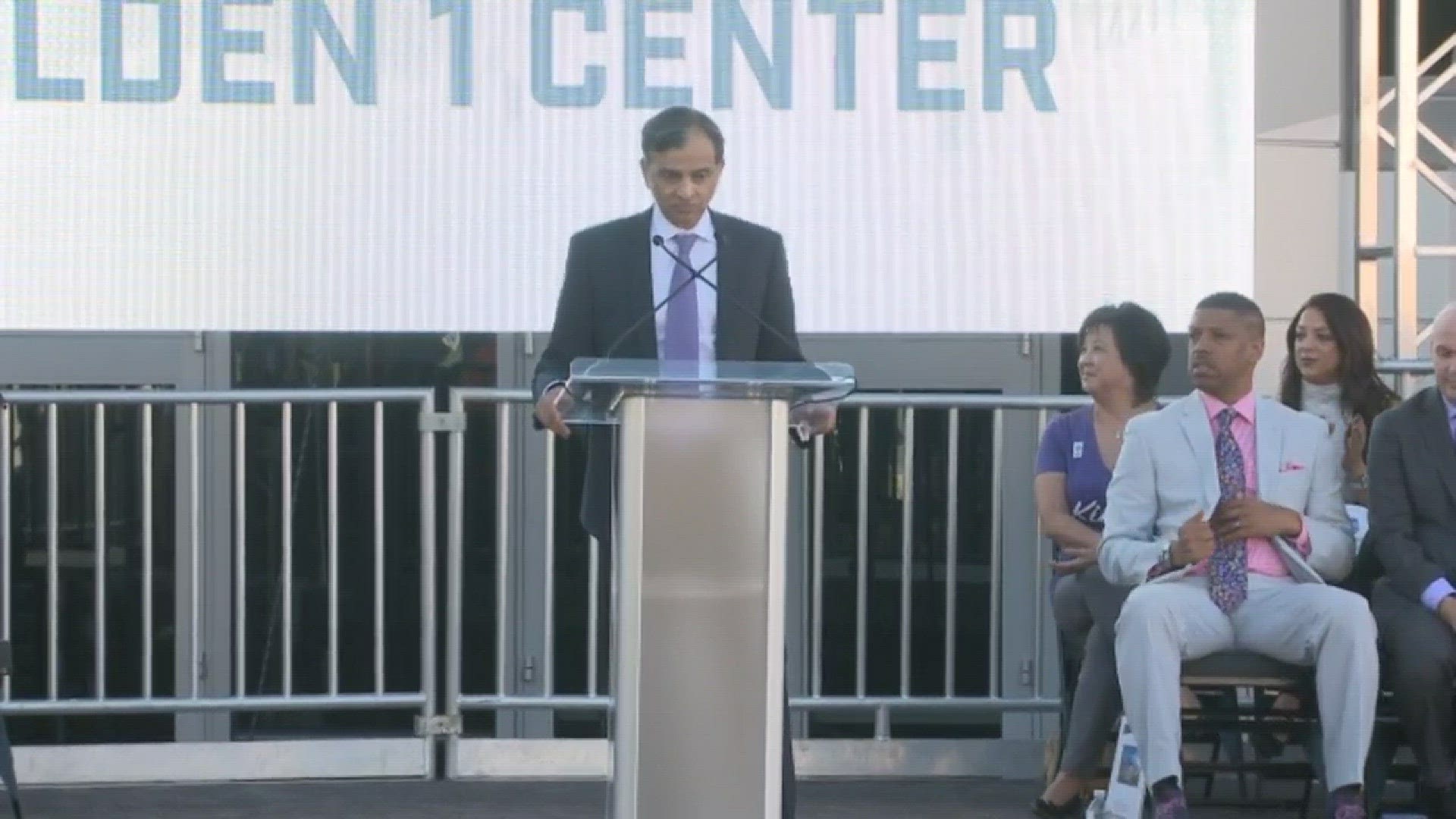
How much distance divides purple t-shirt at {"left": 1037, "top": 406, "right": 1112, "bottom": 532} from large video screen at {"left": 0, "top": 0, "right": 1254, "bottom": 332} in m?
0.67

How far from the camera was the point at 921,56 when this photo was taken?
6863 millimetres

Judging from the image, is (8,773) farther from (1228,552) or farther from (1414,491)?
(1414,491)

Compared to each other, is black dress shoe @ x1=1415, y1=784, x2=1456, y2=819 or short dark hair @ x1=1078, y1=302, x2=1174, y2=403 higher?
short dark hair @ x1=1078, y1=302, x2=1174, y2=403

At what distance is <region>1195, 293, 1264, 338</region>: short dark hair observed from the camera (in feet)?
18.5

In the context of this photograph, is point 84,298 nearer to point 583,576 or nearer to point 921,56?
point 583,576

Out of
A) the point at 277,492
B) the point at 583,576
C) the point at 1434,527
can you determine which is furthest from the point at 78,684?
the point at 1434,527

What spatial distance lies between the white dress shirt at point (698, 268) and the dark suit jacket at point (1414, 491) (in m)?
2.07

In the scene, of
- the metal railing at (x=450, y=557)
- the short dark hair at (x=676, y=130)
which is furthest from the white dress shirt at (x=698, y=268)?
the metal railing at (x=450, y=557)

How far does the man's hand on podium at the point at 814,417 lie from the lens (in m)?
3.91

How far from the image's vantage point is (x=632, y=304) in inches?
176

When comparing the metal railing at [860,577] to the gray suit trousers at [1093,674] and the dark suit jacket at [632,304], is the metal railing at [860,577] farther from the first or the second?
the dark suit jacket at [632,304]

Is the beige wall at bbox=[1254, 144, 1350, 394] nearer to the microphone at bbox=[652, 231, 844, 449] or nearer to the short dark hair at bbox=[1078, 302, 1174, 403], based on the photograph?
the short dark hair at bbox=[1078, 302, 1174, 403]

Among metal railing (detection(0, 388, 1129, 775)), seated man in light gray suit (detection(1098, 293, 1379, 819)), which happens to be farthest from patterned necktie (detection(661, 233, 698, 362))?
metal railing (detection(0, 388, 1129, 775))

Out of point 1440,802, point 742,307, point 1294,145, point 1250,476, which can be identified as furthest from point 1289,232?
point 742,307
